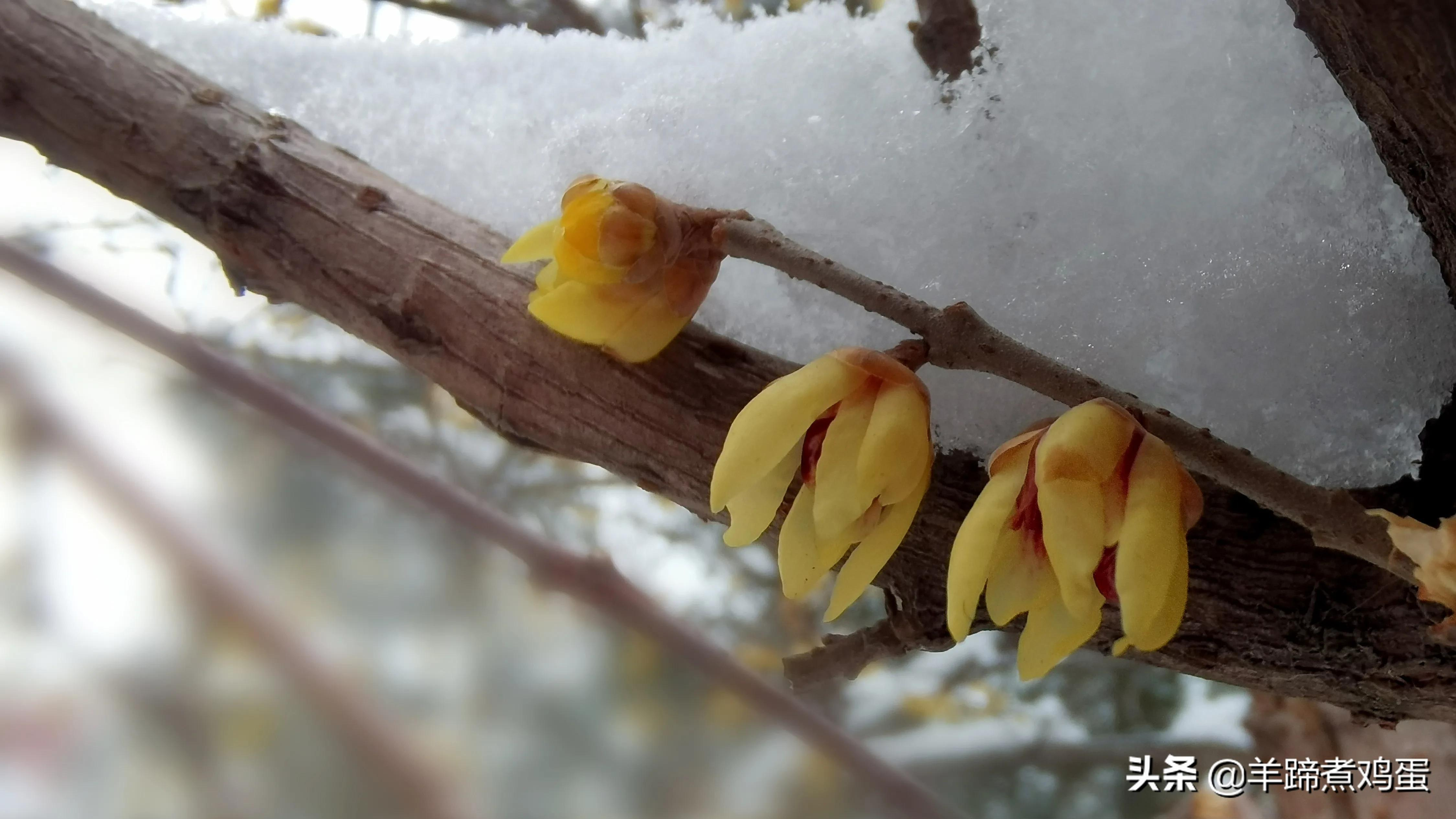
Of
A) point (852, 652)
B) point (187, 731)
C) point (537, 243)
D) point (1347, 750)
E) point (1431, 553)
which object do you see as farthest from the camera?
point (187, 731)

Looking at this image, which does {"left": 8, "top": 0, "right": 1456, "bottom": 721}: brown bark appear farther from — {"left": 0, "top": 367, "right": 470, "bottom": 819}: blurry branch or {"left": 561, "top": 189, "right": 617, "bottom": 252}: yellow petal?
{"left": 0, "top": 367, "right": 470, "bottom": 819}: blurry branch

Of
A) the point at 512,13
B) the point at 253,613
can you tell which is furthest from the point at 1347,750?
the point at 253,613

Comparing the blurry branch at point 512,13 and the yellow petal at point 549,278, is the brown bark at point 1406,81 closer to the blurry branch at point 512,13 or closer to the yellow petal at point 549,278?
the yellow petal at point 549,278

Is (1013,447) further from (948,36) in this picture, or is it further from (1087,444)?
(948,36)

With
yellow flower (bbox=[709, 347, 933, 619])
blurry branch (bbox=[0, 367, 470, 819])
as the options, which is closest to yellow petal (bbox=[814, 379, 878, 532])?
yellow flower (bbox=[709, 347, 933, 619])

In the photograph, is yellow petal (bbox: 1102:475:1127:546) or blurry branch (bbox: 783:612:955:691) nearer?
yellow petal (bbox: 1102:475:1127:546)

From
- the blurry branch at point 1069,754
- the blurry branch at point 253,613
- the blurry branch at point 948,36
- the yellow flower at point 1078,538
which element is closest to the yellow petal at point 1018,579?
the yellow flower at point 1078,538

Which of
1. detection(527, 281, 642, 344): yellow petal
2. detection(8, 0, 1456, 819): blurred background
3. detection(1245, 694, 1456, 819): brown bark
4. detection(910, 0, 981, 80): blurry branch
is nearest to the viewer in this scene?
detection(527, 281, 642, 344): yellow petal
